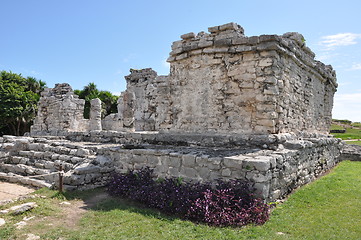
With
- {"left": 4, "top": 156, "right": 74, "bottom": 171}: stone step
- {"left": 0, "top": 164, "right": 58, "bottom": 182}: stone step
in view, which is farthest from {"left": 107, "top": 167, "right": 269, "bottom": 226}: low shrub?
{"left": 0, "top": 164, "right": 58, "bottom": 182}: stone step

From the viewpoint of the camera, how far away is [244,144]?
628 cm

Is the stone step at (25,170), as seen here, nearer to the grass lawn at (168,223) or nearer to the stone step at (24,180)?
the stone step at (24,180)

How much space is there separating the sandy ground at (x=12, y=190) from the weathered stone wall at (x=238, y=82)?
4.18 metres

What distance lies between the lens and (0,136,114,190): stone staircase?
20.7ft

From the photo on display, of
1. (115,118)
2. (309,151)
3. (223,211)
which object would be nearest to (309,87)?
(309,151)

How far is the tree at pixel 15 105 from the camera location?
22.0m

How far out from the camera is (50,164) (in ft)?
24.5

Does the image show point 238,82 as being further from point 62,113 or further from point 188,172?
point 62,113

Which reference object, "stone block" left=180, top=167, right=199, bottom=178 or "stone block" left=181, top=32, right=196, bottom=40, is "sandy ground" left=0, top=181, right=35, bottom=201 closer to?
"stone block" left=180, top=167, right=199, bottom=178

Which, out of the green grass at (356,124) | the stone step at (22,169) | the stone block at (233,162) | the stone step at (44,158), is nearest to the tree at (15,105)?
the stone step at (44,158)

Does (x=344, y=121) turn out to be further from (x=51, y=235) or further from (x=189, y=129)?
(x=51, y=235)

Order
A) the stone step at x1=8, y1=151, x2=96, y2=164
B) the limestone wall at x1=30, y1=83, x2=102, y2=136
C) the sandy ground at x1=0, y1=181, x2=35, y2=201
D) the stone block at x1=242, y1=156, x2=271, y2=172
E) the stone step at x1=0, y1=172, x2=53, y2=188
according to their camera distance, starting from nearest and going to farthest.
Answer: the stone block at x1=242, y1=156, x2=271, y2=172 < the sandy ground at x1=0, y1=181, x2=35, y2=201 < the stone step at x1=0, y1=172, x2=53, y2=188 < the stone step at x1=8, y1=151, x2=96, y2=164 < the limestone wall at x1=30, y1=83, x2=102, y2=136

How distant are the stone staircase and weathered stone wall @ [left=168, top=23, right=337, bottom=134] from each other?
2550mm

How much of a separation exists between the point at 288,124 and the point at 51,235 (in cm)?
598
